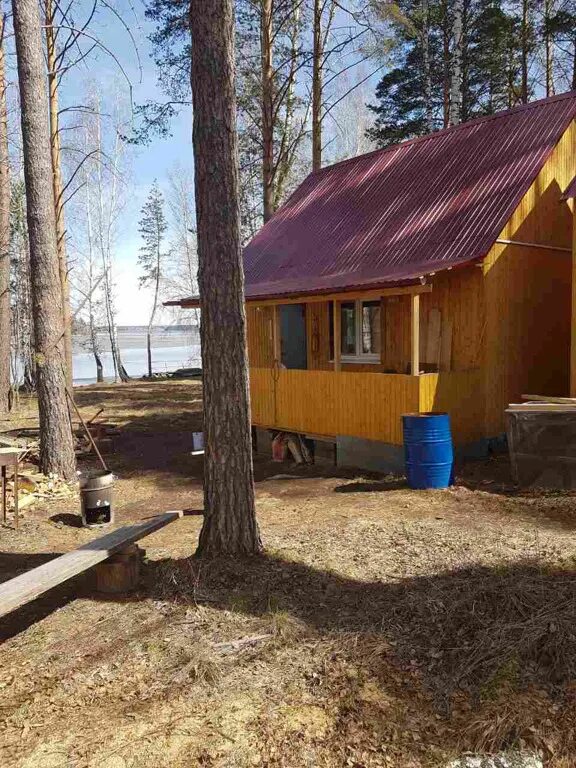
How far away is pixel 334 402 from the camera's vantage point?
33.1 ft

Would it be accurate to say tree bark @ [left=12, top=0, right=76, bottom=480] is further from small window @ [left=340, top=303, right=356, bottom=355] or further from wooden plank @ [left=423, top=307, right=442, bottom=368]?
wooden plank @ [left=423, top=307, right=442, bottom=368]

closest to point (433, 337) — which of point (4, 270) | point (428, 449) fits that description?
point (428, 449)

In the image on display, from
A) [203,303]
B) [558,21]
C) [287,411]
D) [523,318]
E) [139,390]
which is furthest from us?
[139,390]

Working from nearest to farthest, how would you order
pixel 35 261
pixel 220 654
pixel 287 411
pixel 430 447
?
1. pixel 220 654
2. pixel 430 447
3. pixel 35 261
4. pixel 287 411

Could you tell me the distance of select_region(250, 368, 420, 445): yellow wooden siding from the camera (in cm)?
903

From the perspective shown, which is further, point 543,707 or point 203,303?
point 203,303

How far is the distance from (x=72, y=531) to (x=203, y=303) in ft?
12.5

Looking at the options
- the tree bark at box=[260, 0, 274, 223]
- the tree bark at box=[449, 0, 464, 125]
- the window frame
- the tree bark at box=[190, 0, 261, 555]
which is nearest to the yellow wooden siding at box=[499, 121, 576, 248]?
the window frame

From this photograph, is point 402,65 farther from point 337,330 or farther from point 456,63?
point 337,330

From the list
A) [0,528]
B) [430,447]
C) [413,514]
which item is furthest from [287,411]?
[0,528]

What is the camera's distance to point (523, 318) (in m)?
10.1

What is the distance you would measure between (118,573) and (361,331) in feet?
24.7

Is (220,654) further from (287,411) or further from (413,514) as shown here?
(287,411)

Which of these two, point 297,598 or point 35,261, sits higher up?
point 35,261
